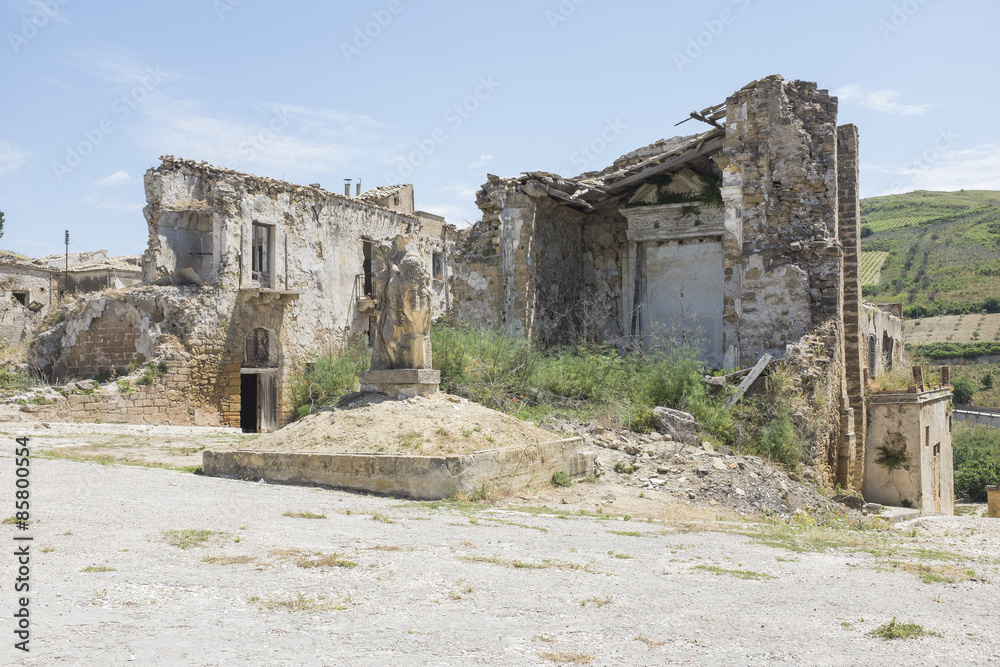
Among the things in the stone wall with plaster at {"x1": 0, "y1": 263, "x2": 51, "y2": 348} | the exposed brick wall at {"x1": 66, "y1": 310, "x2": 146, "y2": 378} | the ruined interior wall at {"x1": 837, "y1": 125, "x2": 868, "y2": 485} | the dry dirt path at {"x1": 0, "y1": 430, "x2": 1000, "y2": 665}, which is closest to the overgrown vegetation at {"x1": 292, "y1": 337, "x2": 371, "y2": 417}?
the exposed brick wall at {"x1": 66, "y1": 310, "x2": 146, "y2": 378}

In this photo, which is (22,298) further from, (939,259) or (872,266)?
(939,259)

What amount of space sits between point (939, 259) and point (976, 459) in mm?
30220

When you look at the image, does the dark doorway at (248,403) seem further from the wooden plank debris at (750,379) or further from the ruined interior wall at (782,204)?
the wooden plank debris at (750,379)

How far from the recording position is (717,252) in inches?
610

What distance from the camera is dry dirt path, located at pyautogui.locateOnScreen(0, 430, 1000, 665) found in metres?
3.57

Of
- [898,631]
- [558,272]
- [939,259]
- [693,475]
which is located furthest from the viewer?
[939,259]

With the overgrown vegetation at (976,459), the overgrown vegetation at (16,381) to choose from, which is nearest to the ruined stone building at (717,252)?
the overgrown vegetation at (16,381)

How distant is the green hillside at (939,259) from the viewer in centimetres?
5538

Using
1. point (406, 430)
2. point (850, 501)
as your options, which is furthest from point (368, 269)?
point (406, 430)

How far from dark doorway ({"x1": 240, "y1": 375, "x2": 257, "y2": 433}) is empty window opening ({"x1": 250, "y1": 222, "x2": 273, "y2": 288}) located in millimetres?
2683

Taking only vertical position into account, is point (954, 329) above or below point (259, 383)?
above

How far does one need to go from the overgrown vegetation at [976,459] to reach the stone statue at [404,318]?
29516mm

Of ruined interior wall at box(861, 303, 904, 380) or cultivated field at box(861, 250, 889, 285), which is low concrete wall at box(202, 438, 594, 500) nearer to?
ruined interior wall at box(861, 303, 904, 380)

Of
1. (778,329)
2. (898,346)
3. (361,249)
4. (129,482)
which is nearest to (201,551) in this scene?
(129,482)
